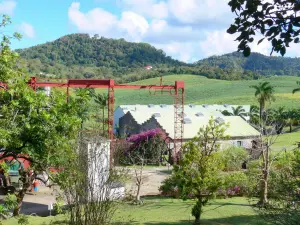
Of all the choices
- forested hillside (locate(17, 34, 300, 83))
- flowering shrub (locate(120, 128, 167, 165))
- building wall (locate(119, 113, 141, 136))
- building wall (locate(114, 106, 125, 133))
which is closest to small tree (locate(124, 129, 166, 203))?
flowering shrub (locate(120, 128, 167, 165))

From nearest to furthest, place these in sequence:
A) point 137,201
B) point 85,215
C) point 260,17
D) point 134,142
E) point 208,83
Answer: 1. point 260,17
2. point 85,215
3. point 137,201
4. point 134,142
5. point 208,83

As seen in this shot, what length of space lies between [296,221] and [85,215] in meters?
6.58

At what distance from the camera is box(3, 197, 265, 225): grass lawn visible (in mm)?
16047

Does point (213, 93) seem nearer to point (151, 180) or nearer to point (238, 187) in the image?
point (151, 180)

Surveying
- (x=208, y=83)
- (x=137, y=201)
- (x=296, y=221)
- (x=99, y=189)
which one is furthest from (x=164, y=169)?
(x=208, y=83)

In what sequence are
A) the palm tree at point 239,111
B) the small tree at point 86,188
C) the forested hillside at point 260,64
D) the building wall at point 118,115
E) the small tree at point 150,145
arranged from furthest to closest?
1. the forested hillside at point 260,64
2. the palm tree at point 239,111
3. the building wall at point 118,115
4. the small tree at point 150,145
5. the small tree at point 86,188

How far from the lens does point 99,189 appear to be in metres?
11.5

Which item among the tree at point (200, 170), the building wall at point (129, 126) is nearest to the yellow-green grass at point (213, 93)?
the building wall at point (129, 126)

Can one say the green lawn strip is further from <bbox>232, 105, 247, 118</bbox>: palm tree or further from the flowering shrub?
<bbox>232, 105, 247, 118</bbox>: palm tree

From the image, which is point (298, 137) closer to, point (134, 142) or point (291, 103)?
point (134, 142)

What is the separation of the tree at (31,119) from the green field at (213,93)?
66.0 meters

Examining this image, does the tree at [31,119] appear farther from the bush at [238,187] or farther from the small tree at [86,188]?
the bush at [238,187]

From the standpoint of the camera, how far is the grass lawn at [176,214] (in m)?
16.0

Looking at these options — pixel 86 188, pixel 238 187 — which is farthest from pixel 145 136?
pixel 86 188
